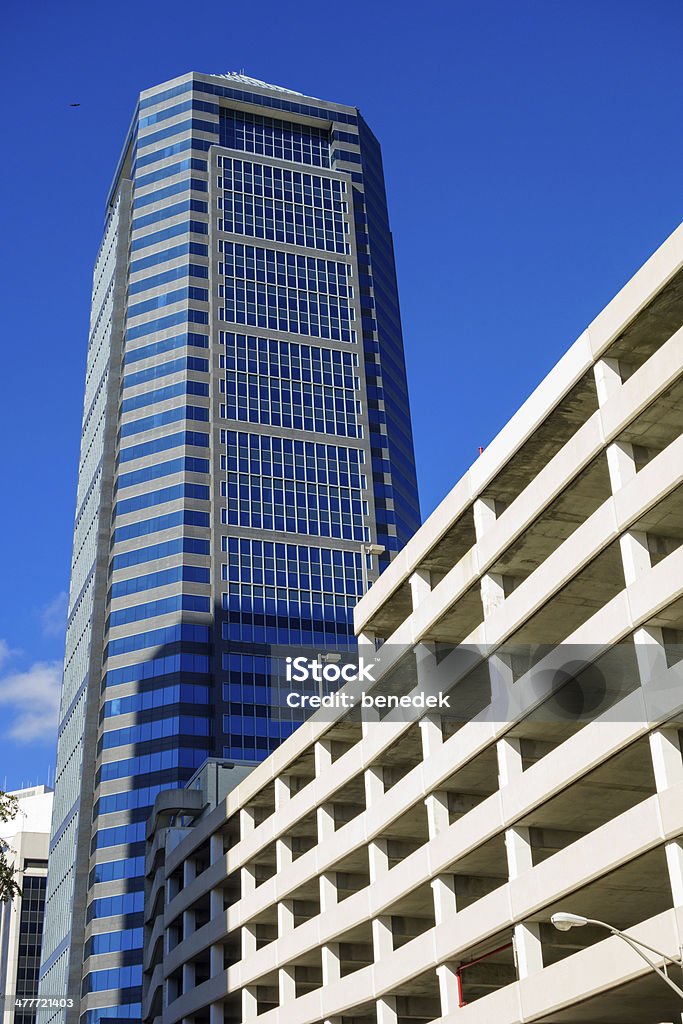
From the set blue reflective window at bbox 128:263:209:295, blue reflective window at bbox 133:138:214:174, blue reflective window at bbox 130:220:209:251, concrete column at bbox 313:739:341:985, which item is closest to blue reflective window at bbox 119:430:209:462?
blue reflective window at bbox 128:263:209:295

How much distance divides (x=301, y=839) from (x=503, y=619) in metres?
23.4

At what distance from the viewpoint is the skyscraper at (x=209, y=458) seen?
414 ft

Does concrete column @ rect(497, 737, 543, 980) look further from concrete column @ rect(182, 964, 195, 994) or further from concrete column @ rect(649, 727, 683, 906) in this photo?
concrete column @ rect(182, 964, 195, 994)

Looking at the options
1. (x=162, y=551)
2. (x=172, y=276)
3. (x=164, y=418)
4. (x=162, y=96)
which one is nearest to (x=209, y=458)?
(x=164, y=418)

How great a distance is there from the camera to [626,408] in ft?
114

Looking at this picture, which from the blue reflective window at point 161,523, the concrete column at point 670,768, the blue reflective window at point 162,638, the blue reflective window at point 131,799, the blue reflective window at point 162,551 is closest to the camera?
the concrete column at point 670,768

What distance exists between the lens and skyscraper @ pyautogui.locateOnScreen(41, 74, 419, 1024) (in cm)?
12625

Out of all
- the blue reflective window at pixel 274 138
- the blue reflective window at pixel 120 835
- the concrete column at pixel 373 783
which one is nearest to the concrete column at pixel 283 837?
the concrete column at pixel 373 783

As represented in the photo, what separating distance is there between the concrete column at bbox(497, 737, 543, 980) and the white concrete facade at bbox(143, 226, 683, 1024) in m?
0.07

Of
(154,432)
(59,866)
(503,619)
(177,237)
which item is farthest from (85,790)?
(503,619)

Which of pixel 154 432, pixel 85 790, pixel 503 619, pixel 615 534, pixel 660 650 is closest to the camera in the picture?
pixel 660 650

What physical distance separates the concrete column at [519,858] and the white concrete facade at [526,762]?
2.8 inches

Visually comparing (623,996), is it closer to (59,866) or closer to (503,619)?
(503,619)

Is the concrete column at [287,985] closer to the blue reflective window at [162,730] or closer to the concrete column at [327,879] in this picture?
the concrete column at [327,879]
